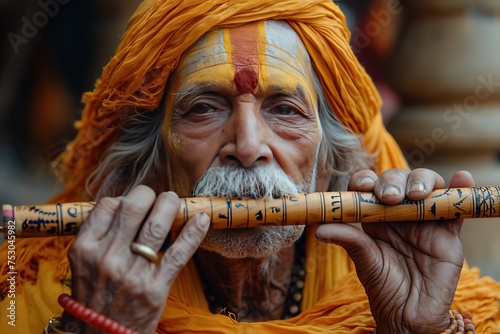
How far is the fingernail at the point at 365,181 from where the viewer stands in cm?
288

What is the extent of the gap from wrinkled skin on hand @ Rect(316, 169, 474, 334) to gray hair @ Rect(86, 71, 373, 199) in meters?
0.50

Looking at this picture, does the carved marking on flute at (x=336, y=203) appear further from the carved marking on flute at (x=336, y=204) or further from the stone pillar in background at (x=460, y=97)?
the stone pillar in background at (x=460, y=97)

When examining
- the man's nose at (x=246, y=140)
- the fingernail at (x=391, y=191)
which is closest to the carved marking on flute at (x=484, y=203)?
the fingernail at (x=391, y=191)

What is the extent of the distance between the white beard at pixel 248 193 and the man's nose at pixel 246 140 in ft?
0.11

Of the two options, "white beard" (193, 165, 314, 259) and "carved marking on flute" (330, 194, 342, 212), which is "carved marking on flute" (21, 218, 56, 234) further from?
"carved marking on flute" (330, 194, 342, 212)

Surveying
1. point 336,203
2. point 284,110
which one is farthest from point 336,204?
point 284,110

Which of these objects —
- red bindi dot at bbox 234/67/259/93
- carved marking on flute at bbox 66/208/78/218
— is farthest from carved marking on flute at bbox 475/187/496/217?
carved marking on flute at bbox 66/208/78/218

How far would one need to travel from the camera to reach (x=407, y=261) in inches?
118

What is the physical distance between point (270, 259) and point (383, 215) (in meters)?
0.70

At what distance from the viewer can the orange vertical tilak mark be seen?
3.07m

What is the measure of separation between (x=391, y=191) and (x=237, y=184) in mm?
464

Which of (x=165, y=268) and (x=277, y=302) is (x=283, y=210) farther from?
(x=277, y=302)

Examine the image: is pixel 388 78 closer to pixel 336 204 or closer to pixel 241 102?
pixel 241 102

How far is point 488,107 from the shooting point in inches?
208
